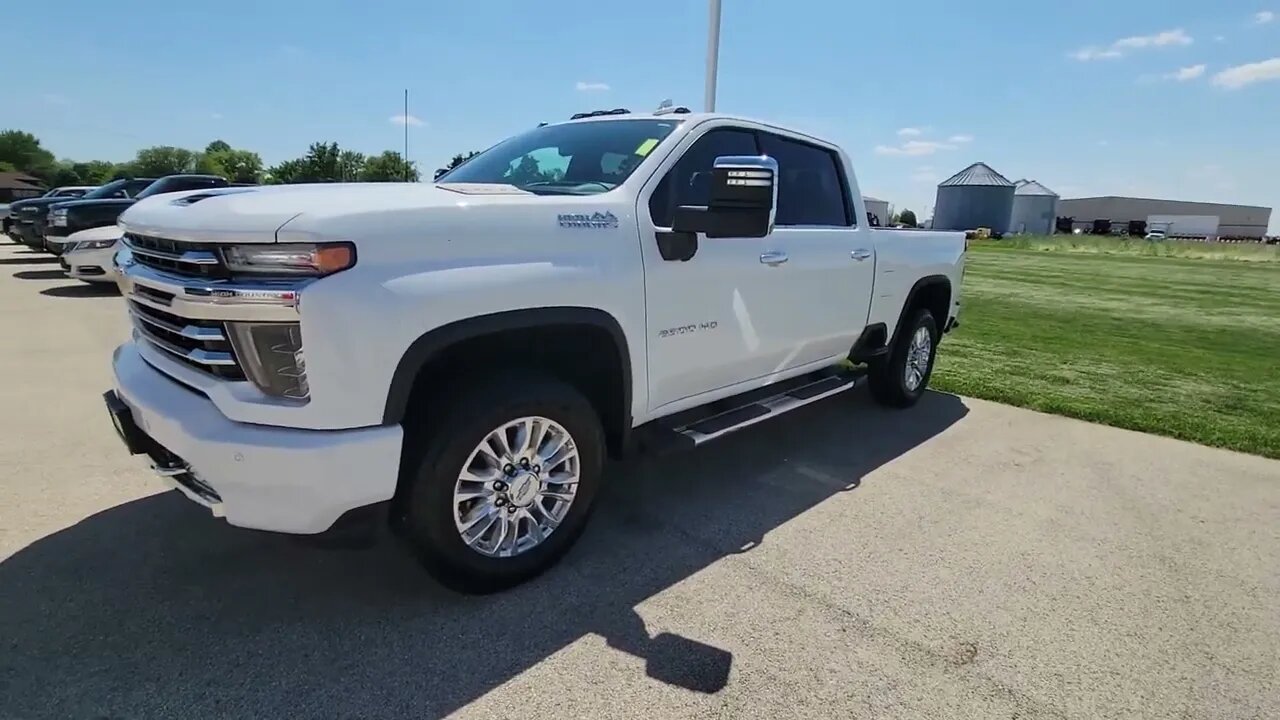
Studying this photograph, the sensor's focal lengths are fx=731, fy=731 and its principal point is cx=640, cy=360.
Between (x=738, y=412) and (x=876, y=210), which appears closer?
(x=738, y=412)

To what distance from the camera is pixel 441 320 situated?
2439mm

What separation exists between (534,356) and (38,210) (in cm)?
1568

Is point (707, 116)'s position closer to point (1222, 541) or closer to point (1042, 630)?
point (1042, 630)

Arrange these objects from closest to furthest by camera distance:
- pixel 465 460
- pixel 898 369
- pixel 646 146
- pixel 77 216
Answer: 1. pixel 465 460
2. pixel 646 146
3. pixel 898 369
4. pixel 77 216

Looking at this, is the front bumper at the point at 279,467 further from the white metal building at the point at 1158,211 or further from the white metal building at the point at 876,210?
the white metal building at the point at 1158,211

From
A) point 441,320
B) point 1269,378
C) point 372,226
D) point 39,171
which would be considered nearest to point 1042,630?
point 441,320

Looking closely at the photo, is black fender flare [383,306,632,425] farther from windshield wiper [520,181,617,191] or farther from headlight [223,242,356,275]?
windshield wiper [520,181,617,191]

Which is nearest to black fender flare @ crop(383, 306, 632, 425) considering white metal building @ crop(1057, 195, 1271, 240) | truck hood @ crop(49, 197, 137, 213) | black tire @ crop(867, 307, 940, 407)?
black tire @ crop(867, 307, 940, 407)

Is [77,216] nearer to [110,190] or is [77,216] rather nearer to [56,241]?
[56,241]

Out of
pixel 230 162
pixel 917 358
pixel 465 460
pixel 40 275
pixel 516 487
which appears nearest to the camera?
pixel 465 460

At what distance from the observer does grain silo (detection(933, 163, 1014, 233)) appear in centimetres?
6544

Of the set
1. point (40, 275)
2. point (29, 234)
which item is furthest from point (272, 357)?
point (29, 234)

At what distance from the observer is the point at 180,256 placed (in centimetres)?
246

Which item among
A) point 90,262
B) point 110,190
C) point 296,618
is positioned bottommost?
point 296,618
